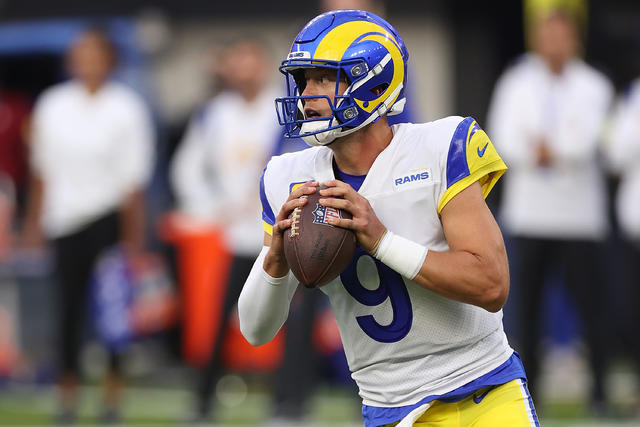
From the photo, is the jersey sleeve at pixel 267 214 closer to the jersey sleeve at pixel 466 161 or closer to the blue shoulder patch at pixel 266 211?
the blue shoulder patch at pixel 266 211

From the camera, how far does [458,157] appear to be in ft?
11.0

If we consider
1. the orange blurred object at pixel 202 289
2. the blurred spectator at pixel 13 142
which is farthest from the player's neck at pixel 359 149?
the blurred spectator at pixel 13 142

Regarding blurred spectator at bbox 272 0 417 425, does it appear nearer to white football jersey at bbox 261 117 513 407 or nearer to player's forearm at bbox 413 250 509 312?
white football jersey at bbox 261 117 513 407

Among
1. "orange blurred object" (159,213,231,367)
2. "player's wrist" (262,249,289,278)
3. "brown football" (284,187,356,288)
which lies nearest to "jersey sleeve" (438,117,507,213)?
"brown football" (284,187,356,288)

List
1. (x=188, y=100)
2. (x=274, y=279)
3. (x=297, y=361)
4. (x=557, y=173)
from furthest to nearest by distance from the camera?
(x=188, y=100), (x=557, y=173), (x=297, y=361), (x=274, y=279)

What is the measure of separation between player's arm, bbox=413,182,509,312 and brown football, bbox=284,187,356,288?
0.22 metres

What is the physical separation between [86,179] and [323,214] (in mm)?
4394

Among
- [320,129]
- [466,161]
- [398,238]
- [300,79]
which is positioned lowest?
[398,238]

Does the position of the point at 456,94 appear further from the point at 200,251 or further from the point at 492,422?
the point at 492,422

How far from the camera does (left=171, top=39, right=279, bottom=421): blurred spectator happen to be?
691cm

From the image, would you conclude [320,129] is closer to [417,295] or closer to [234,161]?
[417,295]

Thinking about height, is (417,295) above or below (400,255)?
below

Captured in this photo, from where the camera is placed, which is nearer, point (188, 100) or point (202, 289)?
point (202, 289)

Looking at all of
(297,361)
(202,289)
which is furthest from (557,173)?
(202,289)
